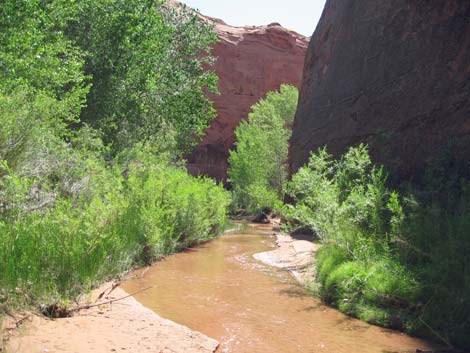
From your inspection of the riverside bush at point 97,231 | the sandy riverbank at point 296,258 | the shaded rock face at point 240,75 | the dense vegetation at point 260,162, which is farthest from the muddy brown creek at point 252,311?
the shaded rock face at point 240,75

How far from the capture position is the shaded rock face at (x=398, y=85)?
33.7 feet

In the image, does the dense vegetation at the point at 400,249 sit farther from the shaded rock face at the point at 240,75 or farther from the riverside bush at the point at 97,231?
the shaded rock face at the point at 240,75

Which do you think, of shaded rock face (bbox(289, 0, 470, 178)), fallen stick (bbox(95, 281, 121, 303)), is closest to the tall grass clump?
shaded rock face (bbox(289, 0, 470, 178))

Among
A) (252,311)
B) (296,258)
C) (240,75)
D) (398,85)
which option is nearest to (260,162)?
(240,75)

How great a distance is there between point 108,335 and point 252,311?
2.64 meters

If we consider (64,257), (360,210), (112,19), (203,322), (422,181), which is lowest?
(203,322)

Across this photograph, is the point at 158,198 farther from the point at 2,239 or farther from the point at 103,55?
the point at 2,239

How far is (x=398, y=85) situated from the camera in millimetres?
11859

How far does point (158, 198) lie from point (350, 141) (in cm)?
527

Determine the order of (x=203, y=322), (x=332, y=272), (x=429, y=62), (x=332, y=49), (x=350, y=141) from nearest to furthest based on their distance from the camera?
(x=203, y=322)
(x=332, y=272)
(x=429, y=62)
(x=350, y=141)
(x=332, y=49)

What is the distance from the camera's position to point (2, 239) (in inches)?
229

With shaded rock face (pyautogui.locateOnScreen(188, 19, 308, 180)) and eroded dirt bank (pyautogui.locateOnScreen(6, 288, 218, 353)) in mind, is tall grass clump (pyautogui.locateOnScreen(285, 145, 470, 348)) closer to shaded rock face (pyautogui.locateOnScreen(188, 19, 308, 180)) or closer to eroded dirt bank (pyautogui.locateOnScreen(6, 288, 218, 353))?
eroded dirt bank (pyautogui.locateOnScreen(6, 288, 218, 353))

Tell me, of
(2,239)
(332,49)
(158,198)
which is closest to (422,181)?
(158,198)

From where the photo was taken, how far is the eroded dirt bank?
4.83 m
